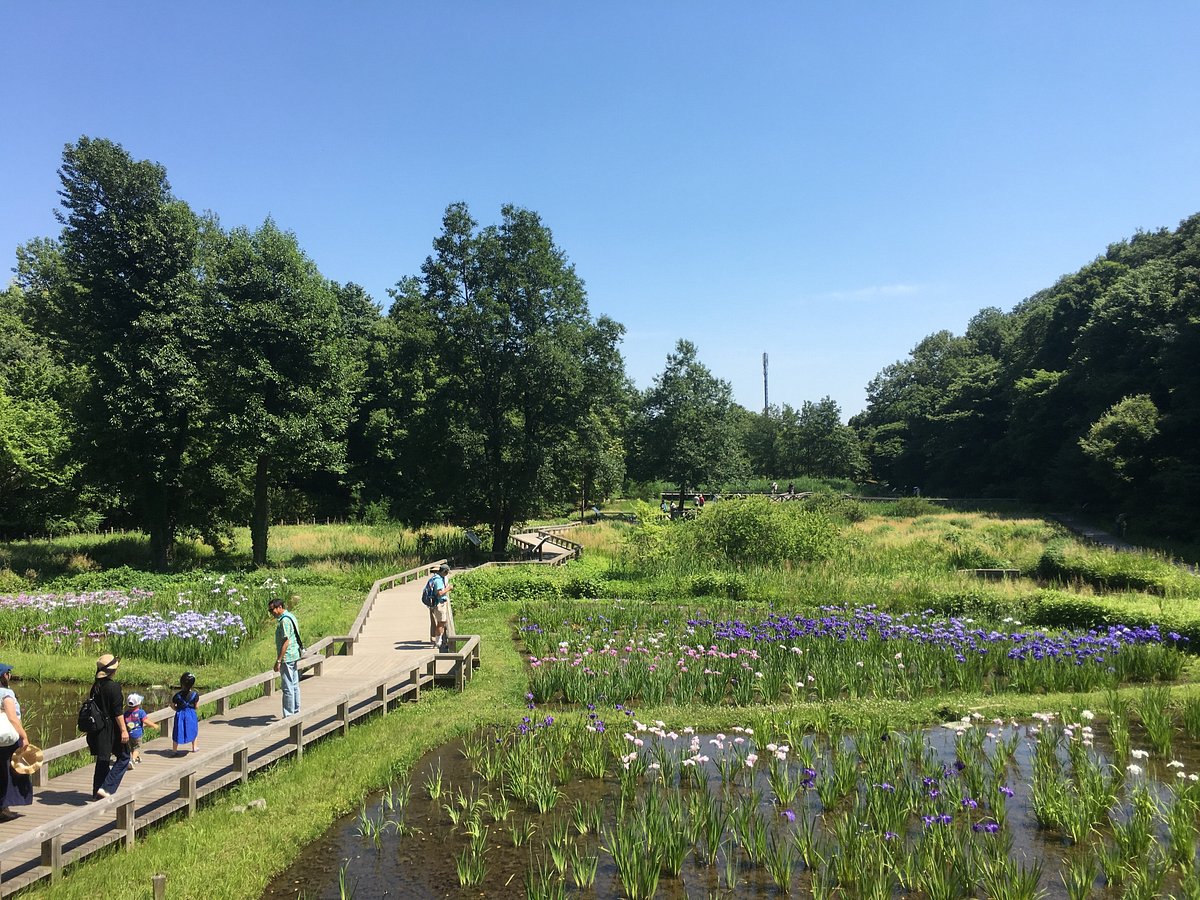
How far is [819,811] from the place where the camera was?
26.6ft

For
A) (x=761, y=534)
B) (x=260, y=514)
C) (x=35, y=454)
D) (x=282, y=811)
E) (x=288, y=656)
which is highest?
(x=35, y=454)

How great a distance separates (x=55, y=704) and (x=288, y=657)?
6586 mm

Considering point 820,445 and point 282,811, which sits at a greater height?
point 820,445

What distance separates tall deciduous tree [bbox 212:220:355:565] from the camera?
88.3 feet

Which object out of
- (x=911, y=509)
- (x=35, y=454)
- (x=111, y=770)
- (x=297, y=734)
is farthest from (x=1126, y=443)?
(x=35, y=454)

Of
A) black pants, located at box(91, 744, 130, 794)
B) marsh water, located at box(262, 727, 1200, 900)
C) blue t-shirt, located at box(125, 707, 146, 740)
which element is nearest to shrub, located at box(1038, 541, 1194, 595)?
marsh water, located at box(262, 727, 1200, 900)

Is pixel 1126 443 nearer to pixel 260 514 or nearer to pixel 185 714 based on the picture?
pixel 260 514

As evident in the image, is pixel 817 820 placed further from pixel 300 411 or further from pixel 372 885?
pixel 300 411

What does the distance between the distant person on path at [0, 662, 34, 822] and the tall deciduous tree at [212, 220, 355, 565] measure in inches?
800

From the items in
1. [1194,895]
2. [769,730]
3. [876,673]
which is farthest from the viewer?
[876,673]

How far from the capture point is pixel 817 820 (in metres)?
7.83

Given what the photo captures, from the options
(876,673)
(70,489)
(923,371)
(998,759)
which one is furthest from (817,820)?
(923,371)

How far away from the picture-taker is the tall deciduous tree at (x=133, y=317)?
26.2 meters

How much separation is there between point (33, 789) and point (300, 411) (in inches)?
831
